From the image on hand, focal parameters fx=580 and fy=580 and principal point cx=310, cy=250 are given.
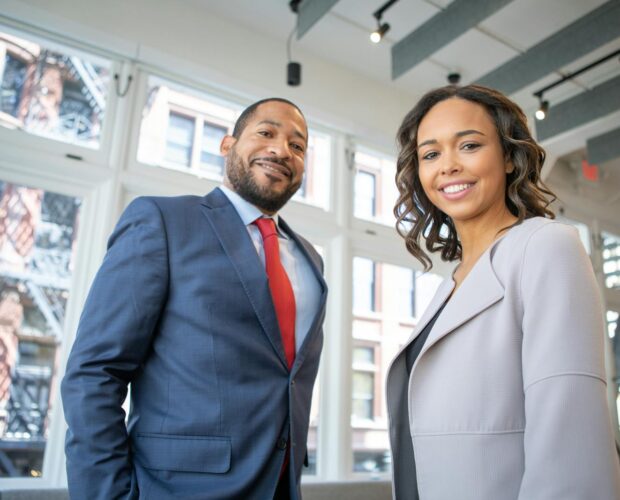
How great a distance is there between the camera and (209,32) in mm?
3547

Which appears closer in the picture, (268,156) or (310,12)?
(268,156)

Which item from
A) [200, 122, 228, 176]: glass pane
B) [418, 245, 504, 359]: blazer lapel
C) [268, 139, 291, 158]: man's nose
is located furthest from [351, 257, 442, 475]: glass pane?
[418, 245, 504, 359]: blazer lapel

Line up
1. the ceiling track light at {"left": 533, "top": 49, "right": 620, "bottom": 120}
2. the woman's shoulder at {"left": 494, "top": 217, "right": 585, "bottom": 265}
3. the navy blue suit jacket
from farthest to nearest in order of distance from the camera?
1. the ceiling track light at {"left": 533, "top": 49, "right": 620, "bottom": 120}
2. the navy blue suit jacket
3. the woman's shoulder at {"left": 494, "top": 217, "right": 585, "bottom": 265}

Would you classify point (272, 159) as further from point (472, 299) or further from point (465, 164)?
point (472, 299)

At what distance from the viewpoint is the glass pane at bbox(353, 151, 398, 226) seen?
4270mm

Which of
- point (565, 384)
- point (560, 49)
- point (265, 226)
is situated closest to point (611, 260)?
point (560, 49)

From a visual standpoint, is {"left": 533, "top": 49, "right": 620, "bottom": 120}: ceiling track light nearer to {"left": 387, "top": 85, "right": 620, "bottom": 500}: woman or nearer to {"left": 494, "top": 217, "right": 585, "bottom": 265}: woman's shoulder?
{"left": 387, "top": 85, "right": 620, "bottom": 500}: woman

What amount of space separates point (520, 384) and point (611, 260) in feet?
18.8

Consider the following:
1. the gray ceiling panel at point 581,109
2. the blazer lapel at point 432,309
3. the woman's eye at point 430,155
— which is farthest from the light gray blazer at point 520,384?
the gray ceiling panel at point 581,109

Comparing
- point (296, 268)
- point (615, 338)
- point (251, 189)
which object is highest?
point (615, 338)

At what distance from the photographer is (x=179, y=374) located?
1.33 meters

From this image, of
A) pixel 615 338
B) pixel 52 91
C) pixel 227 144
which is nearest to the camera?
pixel 227 144

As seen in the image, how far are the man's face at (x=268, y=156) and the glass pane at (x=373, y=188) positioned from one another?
240 cm

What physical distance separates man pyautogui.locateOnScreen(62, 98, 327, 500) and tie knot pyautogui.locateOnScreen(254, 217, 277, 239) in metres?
0.07
